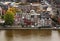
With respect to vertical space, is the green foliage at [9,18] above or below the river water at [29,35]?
above

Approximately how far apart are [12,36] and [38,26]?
39.6 inches

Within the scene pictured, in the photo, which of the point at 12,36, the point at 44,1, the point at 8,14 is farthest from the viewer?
the point at 44,1

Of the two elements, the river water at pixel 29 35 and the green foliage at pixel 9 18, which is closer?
the river water at pixel 29 35

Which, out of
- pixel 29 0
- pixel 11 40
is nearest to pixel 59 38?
pixel 11 40

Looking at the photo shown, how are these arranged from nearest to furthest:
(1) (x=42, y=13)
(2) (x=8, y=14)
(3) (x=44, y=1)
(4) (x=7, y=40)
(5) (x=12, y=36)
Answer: (4) (x=7, y=40) → (5) (x=12, y=36) → (2) (x=8, y=14) → (1) (x=42, y=13) → (3) (x=44, y=1)

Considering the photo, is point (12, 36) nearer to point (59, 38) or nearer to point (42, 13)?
point (59, 38)

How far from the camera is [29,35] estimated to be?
509 centimetres

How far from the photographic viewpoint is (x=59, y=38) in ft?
15.7

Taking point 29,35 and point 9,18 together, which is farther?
point 9,18

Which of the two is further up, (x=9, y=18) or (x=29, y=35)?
(x=9, y=18)

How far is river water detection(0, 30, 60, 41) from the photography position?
4754mm

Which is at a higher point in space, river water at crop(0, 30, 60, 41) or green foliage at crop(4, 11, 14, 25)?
green foliage at crop(4, 11, 14, 25)

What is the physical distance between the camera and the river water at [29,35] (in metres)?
4.75

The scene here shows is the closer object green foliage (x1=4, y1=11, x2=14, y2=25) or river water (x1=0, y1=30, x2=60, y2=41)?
river water (x1=0, y1=30, x2=60, y2=41)
